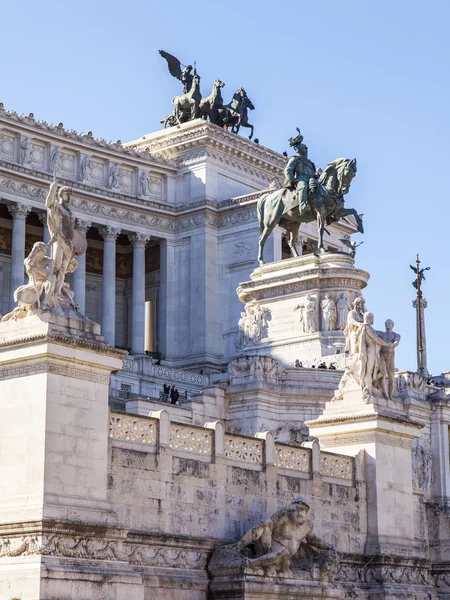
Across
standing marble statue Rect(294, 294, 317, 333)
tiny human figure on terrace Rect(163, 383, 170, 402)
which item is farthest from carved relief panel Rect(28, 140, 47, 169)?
standing marble statue Rect(294, 294, 317, 333)

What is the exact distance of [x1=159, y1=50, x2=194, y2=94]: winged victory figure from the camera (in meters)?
94.3

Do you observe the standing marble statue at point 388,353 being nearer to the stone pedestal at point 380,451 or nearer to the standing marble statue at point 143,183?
the stone pedestal at point 380,451

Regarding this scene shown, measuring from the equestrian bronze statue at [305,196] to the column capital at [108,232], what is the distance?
24135 mm

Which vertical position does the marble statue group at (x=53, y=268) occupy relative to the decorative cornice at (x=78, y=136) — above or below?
below

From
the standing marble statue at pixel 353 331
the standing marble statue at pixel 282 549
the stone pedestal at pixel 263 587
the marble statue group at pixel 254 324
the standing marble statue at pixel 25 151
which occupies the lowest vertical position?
the stone pedestal at pixel 263 587

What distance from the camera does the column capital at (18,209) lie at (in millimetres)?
79938

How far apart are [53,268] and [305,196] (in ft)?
114

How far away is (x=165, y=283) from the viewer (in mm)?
89062

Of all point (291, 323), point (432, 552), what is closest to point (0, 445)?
point (432, 552)

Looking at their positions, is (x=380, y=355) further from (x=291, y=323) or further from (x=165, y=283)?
(x=165, y=283)

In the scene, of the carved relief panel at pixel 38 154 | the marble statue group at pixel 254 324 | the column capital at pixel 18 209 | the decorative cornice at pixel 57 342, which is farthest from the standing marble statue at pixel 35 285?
the carved relief panel at pixel 38 154

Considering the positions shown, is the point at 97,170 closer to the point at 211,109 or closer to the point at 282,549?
the point at 211,109

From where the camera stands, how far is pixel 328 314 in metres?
58.8

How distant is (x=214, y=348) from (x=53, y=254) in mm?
59400
